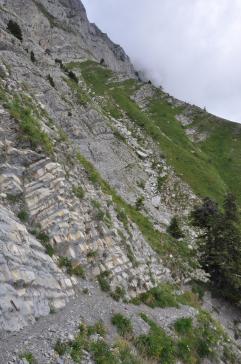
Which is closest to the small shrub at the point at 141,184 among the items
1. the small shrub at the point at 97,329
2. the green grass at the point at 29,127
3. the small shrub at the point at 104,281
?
the green grass at the point at 29,127

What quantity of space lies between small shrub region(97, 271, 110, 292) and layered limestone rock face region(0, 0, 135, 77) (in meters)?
43.7

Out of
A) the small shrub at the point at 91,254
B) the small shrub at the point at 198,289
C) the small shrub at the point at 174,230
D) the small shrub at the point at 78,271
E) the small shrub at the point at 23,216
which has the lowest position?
the small shrub at the point at 198,289

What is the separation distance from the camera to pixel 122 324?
658 inches

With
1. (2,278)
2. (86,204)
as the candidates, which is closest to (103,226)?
(86,204)

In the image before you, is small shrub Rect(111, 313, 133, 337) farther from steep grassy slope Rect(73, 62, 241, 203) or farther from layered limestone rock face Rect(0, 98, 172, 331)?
steep grassy slope Rect(73, 62, 241, 203)

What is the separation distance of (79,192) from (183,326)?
28.3ft

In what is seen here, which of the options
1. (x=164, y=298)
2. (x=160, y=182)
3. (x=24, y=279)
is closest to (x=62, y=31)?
(x=160, y=182)

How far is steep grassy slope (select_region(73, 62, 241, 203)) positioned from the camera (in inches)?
2336

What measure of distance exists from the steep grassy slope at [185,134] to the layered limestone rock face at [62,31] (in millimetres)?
12731

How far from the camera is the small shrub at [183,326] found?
65.2ft

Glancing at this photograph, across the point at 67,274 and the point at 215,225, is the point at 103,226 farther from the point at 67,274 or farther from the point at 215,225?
the point at 215,225

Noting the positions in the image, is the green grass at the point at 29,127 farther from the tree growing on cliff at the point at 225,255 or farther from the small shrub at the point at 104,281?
the tree growing on cliff at the point at 225,255

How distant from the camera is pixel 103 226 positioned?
21.4m

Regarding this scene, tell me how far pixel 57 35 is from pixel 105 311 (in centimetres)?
11381
